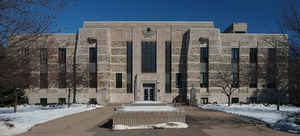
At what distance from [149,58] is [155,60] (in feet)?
3.45

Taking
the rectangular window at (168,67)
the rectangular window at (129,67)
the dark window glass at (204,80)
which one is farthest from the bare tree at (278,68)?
the rectangular window at (129,67)

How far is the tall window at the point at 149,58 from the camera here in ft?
132

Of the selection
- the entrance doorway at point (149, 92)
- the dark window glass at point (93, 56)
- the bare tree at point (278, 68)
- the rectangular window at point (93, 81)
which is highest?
the dark window glass at point (93, 56)

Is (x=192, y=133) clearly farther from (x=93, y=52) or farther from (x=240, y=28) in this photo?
(x=240, y=28)

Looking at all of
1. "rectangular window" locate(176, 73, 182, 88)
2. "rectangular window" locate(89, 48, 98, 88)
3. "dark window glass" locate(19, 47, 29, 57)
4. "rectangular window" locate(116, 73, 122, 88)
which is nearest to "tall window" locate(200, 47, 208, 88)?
"rectangular window" locate(176, 73, 182, 88)

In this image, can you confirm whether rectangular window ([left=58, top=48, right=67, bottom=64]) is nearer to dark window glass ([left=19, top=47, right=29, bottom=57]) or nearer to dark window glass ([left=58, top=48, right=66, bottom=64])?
dark window glass ([left=58, top=48, right=66, bottom=64])

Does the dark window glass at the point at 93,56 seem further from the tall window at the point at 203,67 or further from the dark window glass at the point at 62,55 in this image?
the tall window at the point at 203,67

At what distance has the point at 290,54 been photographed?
11492 mm

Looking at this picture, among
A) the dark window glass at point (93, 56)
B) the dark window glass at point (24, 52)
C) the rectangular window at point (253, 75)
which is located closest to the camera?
the dark window glass at point (24, 52)

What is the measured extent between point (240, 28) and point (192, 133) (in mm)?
38961

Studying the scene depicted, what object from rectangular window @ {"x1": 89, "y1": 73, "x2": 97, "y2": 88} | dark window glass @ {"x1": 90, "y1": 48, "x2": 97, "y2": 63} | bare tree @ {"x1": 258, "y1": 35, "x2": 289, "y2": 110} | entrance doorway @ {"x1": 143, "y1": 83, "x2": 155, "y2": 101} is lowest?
entrance doorway @ {"x1": 143, "y1": 83, "x2": 155, "y2": 101}

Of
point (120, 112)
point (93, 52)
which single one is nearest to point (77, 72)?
point (93, 52)

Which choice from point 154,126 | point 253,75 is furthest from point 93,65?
point 154,126

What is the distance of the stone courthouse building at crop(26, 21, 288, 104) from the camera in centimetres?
3850
